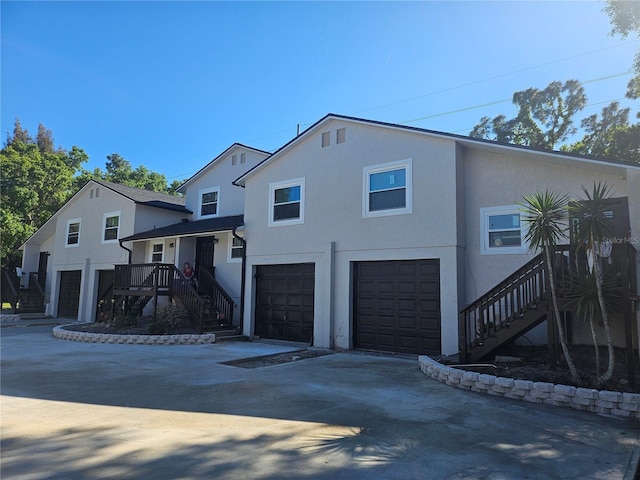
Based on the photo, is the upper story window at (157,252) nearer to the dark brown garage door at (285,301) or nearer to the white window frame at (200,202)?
the white window frame at (200,202)

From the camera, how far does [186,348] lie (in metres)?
12.1

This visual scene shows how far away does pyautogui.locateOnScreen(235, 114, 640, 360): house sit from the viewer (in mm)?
9742

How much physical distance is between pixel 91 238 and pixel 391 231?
16.0 m

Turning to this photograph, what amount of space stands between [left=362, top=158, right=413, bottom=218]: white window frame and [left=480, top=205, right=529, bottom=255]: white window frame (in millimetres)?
1818

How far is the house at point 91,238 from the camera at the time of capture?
18938 mm

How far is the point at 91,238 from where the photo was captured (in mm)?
20453

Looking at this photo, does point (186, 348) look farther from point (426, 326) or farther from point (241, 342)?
point (426, 326)

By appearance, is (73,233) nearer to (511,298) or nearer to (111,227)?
(111,227)

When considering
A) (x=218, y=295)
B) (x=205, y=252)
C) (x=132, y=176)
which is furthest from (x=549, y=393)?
(x=132, y=176)

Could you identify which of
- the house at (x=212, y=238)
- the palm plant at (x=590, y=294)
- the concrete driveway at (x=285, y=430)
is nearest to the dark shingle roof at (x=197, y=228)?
the house at (x=212, y=238)

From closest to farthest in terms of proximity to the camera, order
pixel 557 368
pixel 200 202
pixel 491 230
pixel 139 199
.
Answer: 1. pixel 557 368
2. pixel 491 230
3. pixel 139 199
4. pixel 200 202

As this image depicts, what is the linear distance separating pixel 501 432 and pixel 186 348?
938cm

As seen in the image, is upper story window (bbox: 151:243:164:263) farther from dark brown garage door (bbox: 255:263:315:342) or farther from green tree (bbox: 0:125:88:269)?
green tree (bbox: 0:125:88:269)

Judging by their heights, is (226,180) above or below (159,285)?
above
